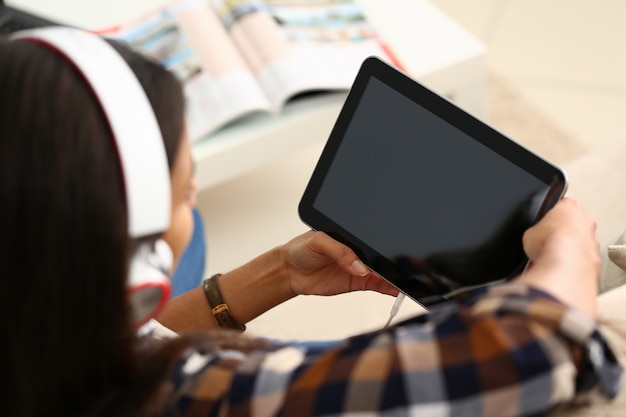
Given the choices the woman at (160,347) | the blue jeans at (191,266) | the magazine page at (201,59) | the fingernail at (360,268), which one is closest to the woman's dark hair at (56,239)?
the woman at (160,347)

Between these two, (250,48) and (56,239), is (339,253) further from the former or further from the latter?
(250,48)

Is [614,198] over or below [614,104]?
over

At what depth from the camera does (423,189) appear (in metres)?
0.83

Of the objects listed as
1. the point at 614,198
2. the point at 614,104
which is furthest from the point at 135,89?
the point at 614,104

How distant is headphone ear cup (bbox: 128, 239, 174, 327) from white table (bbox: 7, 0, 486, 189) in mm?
803

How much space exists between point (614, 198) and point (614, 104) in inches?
37.3

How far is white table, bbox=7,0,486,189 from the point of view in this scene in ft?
4.95

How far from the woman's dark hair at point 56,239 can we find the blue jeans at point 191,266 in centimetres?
62

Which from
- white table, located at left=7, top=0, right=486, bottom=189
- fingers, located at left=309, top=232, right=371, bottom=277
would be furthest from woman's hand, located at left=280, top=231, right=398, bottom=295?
white table, located at left=7, top=0, right=486, bottom=189

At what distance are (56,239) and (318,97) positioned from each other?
1.03 meters

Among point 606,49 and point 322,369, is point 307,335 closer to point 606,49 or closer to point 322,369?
point 322,369

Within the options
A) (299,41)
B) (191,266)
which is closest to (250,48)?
(299,41)

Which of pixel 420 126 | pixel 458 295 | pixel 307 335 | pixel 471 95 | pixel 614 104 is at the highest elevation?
pixel 420 126

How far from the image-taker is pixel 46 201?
1.89ft
